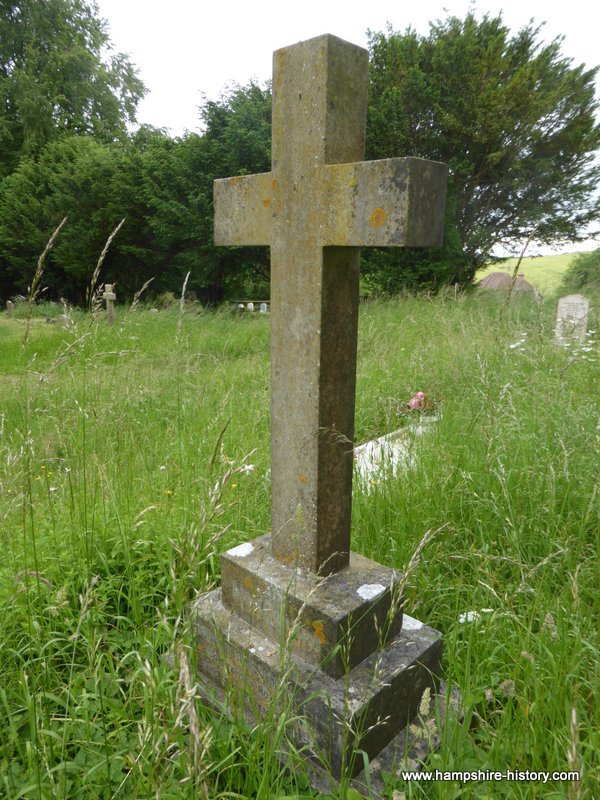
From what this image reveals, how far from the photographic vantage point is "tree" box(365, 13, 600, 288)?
11.7 m

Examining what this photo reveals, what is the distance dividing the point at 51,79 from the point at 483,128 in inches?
661

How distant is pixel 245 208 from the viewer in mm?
1657

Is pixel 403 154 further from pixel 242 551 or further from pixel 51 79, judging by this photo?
pixel 51 79

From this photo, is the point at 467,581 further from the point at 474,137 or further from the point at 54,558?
the point at 474,137

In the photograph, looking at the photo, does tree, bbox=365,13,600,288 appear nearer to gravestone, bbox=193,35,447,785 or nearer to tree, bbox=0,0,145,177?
gravestone, bbox=193,35,447,785

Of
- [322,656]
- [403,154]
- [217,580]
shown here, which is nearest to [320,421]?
[322,656]

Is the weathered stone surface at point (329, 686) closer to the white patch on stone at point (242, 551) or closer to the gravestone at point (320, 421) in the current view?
the gravestone at point (320, 421)

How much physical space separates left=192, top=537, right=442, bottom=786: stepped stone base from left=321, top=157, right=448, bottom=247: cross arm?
87 cm

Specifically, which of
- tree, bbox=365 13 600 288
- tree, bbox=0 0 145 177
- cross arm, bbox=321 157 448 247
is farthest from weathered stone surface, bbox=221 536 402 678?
tree, bbox=0 0 145 177

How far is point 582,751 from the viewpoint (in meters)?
1.40

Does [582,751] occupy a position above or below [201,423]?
below

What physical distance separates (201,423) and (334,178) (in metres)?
2.42

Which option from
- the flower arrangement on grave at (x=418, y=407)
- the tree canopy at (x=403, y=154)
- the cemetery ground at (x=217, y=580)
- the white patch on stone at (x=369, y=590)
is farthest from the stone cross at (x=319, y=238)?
the tree canopy at (x=403, y=154)

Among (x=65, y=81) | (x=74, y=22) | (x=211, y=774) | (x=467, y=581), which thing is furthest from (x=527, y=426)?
(x=74, y=22)
